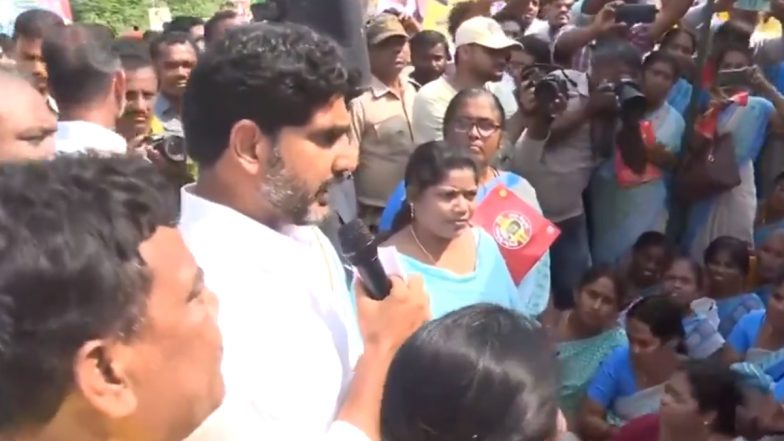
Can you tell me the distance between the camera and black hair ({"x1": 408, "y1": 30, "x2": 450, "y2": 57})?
16.8 ft

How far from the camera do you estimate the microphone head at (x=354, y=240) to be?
1735 millimetres

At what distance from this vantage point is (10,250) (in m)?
0.96

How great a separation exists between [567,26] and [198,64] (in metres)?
3.68

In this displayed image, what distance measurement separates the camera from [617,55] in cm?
436

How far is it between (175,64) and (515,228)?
172cm

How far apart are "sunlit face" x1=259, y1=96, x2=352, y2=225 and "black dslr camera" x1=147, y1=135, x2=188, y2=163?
1.53 metres

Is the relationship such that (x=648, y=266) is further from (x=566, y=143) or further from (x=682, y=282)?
(x=566, y=143)

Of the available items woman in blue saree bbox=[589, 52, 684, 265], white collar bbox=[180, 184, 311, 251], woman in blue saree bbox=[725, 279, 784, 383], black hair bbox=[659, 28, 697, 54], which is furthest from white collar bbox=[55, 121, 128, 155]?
black hair bbox=[659, 28, 697, 54]

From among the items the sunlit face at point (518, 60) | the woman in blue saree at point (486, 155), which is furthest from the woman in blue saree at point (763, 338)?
the sunlit face at point (518, 60)

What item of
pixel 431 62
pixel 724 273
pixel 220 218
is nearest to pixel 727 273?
pixel 724 273

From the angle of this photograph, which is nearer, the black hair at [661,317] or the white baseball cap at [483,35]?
the black hair at [661,317]

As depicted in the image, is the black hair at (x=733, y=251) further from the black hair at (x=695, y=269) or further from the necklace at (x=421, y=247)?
the necklace at (x=421, y=247)

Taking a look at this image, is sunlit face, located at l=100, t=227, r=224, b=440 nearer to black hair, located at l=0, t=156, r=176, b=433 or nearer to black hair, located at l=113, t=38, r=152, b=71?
black hair, located at l=0, t=156, r=176, b=433

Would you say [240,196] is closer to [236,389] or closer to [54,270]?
[236,389]
